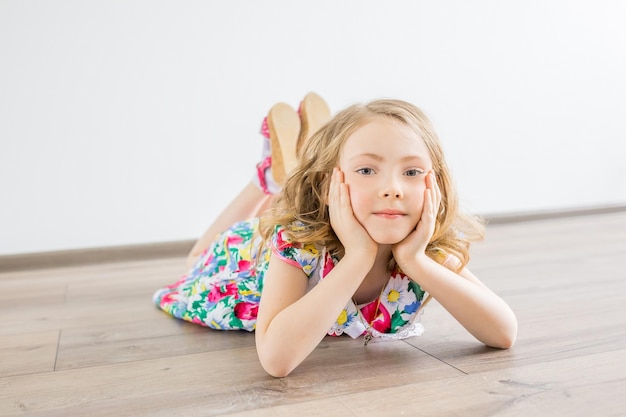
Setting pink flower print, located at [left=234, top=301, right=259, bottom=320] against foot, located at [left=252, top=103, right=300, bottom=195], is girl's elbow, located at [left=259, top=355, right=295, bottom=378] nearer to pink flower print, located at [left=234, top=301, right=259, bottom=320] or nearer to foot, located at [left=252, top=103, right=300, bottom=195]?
pink flower print, located at [left=234, top=301, right=259, bottom=320]

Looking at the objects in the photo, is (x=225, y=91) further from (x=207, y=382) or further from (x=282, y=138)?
(x=207, y=382)

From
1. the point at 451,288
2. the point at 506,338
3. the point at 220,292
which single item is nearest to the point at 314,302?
the point at 451,288

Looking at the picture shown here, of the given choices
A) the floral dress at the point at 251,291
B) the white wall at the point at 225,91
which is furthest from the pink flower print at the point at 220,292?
the white wall at the point at 225,91

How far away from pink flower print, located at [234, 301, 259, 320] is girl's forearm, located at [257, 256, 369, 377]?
0.33 meters

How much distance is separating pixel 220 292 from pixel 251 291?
8 centimetres

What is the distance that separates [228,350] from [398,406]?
1.44ft

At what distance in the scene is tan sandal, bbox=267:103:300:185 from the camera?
2.02 m

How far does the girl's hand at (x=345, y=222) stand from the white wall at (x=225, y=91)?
1511 millimetres

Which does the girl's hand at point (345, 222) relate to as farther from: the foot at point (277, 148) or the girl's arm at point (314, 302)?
the foot at point (277, 148)

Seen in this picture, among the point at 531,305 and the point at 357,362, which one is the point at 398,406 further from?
the point at 531,305

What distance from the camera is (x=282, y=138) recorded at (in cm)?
207

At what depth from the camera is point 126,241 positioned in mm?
2627

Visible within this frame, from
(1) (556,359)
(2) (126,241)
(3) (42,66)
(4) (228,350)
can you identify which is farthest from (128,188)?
(1) (556,359)

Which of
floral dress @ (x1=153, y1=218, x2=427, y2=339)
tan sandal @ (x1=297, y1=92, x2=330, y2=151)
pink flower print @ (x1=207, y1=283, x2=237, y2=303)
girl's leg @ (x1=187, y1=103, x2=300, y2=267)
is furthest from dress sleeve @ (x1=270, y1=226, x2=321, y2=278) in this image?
tan sandal @ (x1=297, y1=92, x2=330, y2=151)
